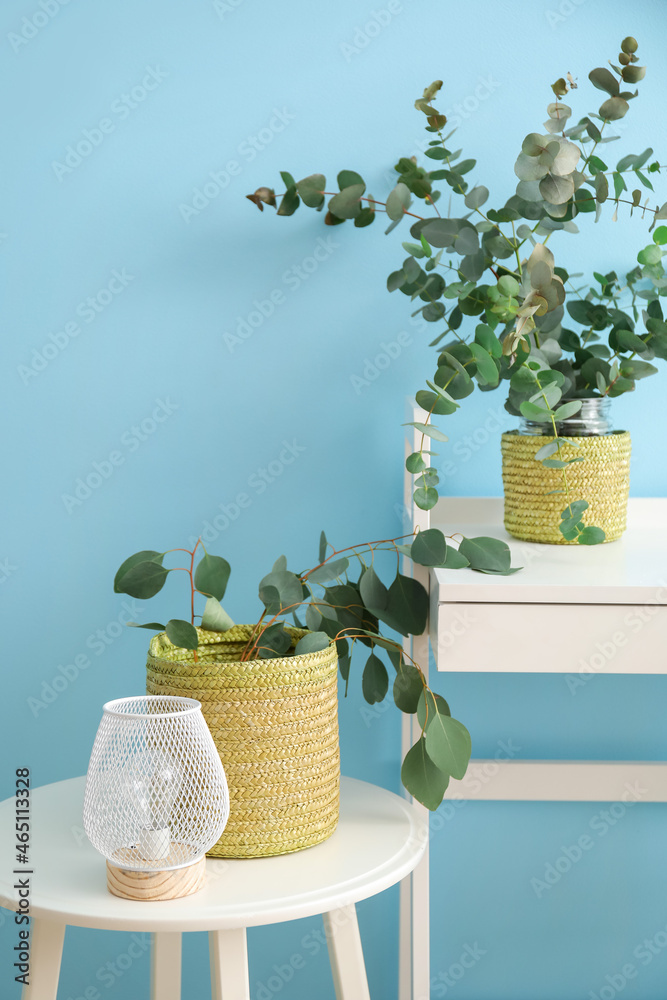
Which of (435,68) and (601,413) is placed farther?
(435,68)

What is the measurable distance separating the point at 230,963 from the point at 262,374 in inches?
33.7

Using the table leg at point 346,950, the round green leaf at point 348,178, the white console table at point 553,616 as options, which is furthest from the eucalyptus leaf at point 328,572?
the round green leaf at point 348,178

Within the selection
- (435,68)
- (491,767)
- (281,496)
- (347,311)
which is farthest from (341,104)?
(491,767)

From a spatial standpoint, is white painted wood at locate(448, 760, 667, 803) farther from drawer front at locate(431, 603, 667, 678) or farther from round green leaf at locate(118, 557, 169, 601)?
round green leaf at locate(118, 557, 169, 601)

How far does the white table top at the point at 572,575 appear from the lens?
3.02 feet

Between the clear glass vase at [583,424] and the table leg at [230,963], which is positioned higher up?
the clear glass vase at [583,424]

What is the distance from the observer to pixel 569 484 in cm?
114

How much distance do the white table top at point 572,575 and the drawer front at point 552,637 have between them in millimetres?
11

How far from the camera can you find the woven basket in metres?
0.86

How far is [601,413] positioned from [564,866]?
75 centimetres

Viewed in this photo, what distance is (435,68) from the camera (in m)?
1.34

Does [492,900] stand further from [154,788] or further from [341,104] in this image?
[341,104]

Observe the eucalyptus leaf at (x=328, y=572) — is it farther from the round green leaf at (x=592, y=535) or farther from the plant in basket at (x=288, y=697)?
the round green leaf at (x=592, y=535)

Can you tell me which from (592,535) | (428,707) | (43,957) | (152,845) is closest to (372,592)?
(428,707)
